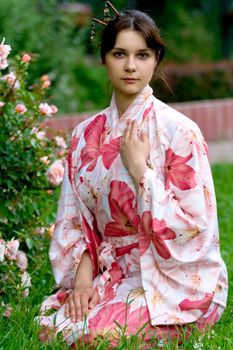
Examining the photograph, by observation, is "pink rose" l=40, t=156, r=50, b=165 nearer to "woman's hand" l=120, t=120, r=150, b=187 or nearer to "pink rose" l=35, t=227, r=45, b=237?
"pink rose" l=35, t=227, r=45, b=237

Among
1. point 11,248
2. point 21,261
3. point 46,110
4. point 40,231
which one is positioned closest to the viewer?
point 11,248

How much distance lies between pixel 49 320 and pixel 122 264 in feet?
1.08

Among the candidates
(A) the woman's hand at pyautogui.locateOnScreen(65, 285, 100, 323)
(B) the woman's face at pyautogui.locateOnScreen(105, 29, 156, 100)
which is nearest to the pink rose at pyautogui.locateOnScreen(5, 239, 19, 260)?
(A) the woman's hand at pyautogui.locateOnScreen(65, 285, 100, 323)

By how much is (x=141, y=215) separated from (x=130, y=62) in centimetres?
54

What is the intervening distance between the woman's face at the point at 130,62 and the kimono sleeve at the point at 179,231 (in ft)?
0.78

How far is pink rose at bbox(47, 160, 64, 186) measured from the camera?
13.4ft

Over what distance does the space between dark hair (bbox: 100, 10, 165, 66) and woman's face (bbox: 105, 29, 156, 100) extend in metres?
0.01

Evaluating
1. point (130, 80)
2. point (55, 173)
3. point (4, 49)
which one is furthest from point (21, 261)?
point (130, 80)

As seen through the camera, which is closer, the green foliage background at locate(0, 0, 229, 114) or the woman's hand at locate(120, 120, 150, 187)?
the woman's hand at locate(120, 120, 150, 187)

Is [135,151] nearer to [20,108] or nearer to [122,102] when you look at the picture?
[122,102]

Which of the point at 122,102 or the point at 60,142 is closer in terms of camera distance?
the point at 122,102

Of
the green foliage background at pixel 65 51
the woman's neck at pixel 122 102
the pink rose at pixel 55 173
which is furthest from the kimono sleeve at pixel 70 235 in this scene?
the green foliage background at pixel 65 51

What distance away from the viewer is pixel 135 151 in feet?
10.6

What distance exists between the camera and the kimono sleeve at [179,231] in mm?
3178
